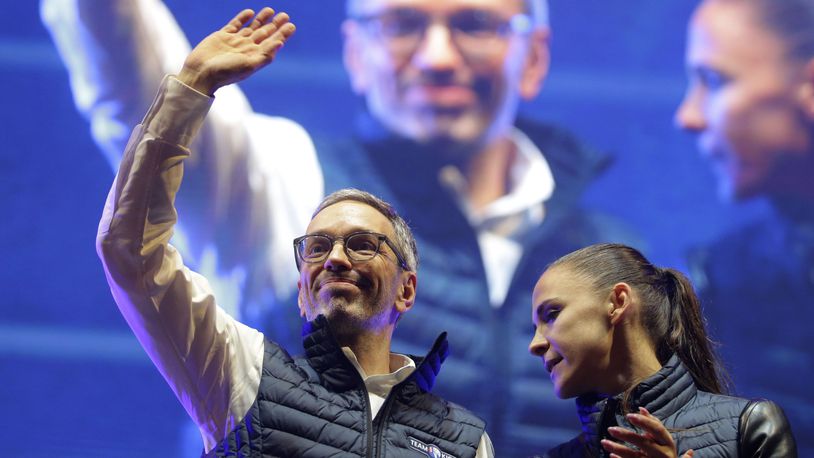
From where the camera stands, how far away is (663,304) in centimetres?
204

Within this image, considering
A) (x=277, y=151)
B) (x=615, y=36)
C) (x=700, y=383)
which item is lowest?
(x=700, y=383)

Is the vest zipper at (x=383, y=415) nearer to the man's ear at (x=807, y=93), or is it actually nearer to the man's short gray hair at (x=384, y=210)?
the man's short gray hair at (x=384, y=210)

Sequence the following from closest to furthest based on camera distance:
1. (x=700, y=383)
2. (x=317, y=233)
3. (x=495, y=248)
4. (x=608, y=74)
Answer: (x=700, y=383) < (x=317, y=233) < (x=495, y=248) < (x=608, y=74)

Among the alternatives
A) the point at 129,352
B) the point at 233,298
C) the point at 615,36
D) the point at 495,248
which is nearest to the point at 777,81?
the point at 615,36

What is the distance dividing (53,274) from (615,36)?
2356 millimetres

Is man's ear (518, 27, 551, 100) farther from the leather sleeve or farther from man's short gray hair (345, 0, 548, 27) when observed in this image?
the leather sleeve

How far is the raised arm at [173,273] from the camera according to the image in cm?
178

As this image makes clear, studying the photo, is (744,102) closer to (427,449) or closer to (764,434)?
(764,434)

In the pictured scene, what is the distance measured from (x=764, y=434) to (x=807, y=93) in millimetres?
2380

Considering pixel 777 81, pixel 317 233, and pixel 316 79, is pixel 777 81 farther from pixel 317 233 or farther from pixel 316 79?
pixel 317 233

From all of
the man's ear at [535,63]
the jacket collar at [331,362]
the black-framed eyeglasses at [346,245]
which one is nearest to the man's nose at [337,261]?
the black-framed eyeglasses at [346,245]

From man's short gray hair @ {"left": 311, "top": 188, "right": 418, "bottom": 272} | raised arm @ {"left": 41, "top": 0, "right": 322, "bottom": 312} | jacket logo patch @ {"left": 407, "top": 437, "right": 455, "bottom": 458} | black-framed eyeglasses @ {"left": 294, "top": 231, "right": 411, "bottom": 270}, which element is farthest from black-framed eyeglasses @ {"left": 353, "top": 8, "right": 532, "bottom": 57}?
jacket logo patch @ {"left": 407, "top": 437, "right": 455, "bottom": 458}

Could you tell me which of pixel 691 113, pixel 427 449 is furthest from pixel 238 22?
pixel 691 113

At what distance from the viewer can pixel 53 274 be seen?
3484mm
